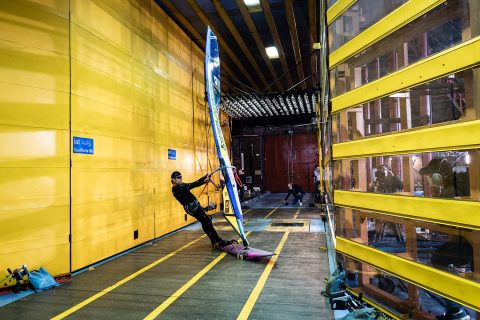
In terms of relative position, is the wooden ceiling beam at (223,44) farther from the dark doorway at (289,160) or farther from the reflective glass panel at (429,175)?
the dark doorway at (289,160)

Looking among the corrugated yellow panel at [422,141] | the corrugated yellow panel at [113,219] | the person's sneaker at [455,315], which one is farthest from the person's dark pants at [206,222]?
the person's sneaker at [455,315]

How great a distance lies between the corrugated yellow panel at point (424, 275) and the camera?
250cm

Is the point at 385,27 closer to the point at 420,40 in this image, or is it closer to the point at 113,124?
the point at 420,40

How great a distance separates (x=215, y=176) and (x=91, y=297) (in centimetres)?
982

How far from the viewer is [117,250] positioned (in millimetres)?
6906

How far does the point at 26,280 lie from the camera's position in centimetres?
498

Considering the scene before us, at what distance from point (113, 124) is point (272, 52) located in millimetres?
7270

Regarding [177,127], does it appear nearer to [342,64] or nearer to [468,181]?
[342,64]

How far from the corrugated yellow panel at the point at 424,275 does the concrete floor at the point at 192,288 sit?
87 cm

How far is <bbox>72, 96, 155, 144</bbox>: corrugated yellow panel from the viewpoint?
5.89 meters

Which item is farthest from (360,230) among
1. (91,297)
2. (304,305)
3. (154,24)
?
(154,24)

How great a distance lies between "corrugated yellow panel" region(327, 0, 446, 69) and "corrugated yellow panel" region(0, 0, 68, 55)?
4.63 m

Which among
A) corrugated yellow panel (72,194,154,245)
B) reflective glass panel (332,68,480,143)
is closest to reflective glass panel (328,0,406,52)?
reflective glass panel (332,68,480,143)

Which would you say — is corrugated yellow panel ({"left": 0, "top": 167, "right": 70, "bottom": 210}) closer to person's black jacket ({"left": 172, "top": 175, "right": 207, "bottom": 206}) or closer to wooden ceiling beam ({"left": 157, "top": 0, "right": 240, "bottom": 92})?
person's black jacket ({"left": 172, "top": 175, "right": 207, "bottom": 206})
